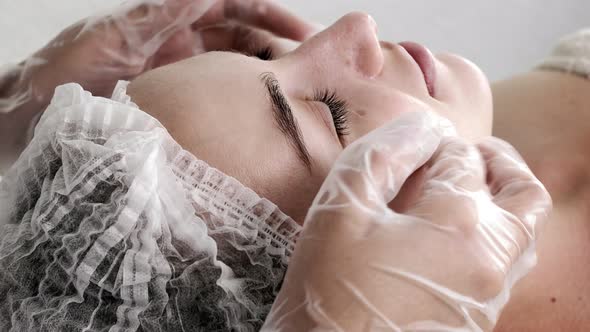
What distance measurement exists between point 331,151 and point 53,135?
1.31ft

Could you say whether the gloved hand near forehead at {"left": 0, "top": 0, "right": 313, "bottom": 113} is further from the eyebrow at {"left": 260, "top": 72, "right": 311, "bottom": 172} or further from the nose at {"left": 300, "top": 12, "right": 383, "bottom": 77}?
the eyebrow at {"left": 260, "top": 72, "right": 311, "bottom": 172}

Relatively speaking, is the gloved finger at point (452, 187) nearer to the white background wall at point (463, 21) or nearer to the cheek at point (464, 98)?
the cheek at point (464, 98)

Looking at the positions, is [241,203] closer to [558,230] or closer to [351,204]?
[351,204]

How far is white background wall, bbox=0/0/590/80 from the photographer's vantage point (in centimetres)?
155

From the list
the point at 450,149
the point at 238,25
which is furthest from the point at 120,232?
the point at 238,25

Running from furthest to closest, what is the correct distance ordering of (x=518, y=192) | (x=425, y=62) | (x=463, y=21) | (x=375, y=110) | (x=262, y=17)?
(x=463, y=21) < (x=262, y=17) < (x=425, y=62) < (x=375, y=110) < (x=518, y=192)

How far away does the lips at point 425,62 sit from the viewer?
1.08 meters

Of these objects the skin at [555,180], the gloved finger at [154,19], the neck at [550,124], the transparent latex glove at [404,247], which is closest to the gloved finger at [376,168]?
the transparent latex glove at [404,247]

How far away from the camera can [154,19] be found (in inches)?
50.6

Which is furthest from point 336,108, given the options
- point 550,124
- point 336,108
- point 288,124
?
point 550,124

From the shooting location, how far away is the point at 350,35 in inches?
40.6

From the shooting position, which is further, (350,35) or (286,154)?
(350,35)

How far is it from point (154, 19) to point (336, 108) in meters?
0.54

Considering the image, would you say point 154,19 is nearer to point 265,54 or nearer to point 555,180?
point 265,54
